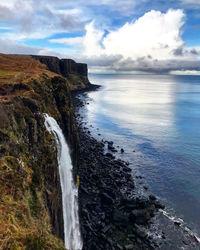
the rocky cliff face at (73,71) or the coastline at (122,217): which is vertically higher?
the rocky cliff face at (73,71)

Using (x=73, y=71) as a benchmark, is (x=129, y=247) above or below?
below

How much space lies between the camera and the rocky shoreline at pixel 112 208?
21.9 m

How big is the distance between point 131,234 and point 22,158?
17.0 meters

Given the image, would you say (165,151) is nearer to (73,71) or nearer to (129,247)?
(129,247)

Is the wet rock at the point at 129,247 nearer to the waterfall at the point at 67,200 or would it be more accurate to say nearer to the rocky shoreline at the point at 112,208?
the rocky shoreline at the point at 112,208

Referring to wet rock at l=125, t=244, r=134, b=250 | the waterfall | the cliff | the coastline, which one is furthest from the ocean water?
the cliff

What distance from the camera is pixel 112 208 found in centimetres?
2647

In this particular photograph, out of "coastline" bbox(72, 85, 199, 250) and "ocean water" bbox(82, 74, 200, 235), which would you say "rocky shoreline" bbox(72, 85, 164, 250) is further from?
"ocean water" bbox(82, 74, 200, 235)

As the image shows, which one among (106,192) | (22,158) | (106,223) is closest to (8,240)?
(22,158)

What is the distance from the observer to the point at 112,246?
69.1ft

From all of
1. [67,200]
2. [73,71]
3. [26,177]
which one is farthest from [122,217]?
[73,71]

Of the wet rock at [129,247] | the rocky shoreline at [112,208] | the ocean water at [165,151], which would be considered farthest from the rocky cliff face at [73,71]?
the wet rock at [129,247]

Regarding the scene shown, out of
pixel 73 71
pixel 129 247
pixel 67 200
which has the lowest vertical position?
pixel 129 247

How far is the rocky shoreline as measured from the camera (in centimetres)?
2189
